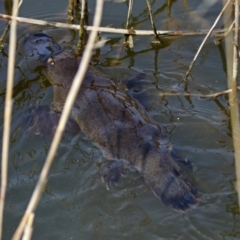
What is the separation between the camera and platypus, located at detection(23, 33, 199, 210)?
11.4 ft

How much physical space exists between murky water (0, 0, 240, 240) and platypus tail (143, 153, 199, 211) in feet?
0.19

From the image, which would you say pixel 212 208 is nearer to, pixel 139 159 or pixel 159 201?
pixel 159 201

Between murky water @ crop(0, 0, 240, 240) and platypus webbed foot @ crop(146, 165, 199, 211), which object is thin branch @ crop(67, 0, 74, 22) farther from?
platypus webbed foot @ crop(146, 165, 199, 211)

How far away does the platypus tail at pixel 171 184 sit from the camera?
3389 millimetres

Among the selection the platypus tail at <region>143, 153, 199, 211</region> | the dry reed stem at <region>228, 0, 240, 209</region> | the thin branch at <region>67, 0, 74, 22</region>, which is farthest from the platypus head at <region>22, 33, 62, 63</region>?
the platypus tail at <region>143, 153, 199, 211</region>

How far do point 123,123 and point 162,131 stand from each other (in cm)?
33

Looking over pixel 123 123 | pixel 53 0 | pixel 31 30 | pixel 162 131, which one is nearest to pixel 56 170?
pixel 123 123

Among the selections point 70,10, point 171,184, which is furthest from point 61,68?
point 171,184

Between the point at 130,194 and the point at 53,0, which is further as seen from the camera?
the point at 53,0

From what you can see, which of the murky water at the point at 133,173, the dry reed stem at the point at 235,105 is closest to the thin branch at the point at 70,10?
the murky water at the point at 133,173

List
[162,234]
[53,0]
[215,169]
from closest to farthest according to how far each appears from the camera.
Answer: [162,234], [215,169], [53,0]

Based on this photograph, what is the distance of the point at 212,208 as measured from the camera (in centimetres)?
337

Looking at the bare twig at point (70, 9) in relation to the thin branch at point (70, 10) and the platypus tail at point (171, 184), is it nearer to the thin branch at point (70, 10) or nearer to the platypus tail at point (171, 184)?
the thin branch at point (70, 10)

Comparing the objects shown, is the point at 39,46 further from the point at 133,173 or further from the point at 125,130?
the point at 133,173
